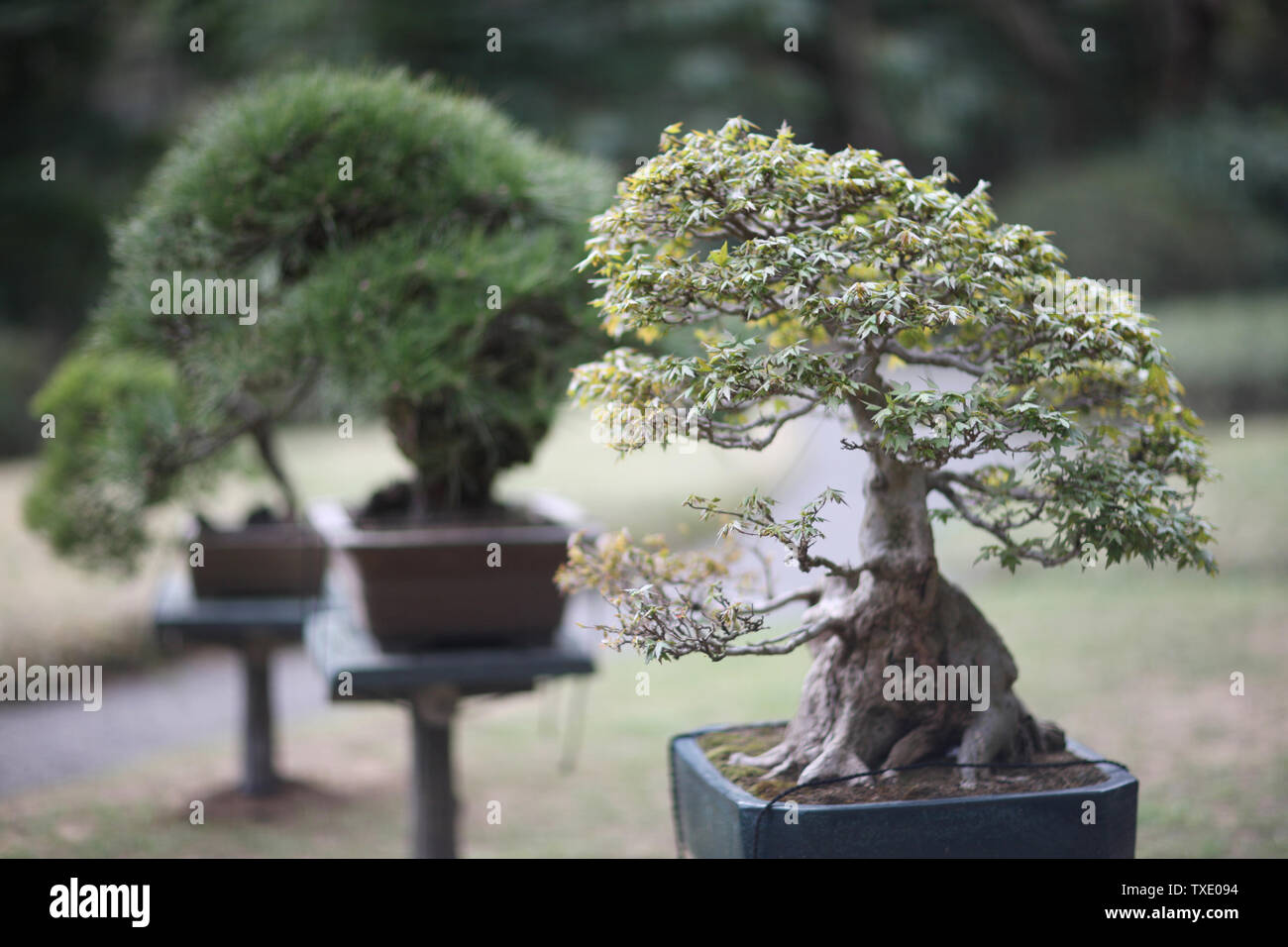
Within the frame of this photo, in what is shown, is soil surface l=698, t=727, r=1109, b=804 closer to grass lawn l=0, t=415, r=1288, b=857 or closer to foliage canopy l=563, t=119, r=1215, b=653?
foliage canopy l=563, t=119, r=1215, b=653

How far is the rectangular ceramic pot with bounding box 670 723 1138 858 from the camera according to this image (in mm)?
1580

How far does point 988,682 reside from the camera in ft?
5.81

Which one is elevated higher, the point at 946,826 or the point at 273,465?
the point at 273,465

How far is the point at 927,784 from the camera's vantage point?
1.68 meters

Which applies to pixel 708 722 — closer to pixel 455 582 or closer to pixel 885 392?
pixel 455 582

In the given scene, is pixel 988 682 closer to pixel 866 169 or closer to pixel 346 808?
pixel 866 169

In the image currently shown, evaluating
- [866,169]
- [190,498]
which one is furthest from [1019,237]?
[190,498]

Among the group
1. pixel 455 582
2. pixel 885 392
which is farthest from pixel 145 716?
pixel 885 392

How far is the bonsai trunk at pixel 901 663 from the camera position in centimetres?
175

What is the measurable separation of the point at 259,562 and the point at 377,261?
158 centimetres

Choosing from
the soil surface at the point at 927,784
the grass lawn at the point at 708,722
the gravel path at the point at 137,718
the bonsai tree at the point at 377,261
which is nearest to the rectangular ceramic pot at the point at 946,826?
the soil surface at the point at 927,784

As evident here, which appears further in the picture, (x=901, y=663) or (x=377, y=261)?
(x=377, y=261)

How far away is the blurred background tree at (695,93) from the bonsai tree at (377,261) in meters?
8.49

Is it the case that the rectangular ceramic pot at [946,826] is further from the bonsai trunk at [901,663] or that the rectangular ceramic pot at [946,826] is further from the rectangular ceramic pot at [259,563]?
the rectangular ceramic pot at [259,563]
